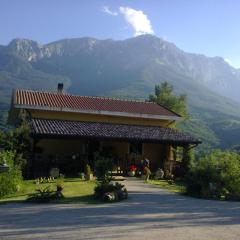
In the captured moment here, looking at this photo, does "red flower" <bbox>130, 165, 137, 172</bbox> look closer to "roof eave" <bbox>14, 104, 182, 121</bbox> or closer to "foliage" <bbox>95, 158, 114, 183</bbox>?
"roof eave" <bbox>14, 104, 182, 121</bbox>

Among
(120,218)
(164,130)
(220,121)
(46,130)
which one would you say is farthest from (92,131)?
(220,121)

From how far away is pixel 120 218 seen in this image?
11.5 meters

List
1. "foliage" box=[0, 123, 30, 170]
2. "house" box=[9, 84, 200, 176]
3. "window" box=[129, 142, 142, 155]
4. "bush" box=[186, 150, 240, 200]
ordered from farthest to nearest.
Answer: "window" box=[129, 142, 142, 155]
"house" box=[9, 84, 200, 176]
"foliage" box=[0, 123, 30, 170]
"bush" box=[186, 150, 240, 200]

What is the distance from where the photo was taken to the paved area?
Result: 9.59m

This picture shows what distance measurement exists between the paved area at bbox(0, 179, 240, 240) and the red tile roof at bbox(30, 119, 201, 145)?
10.8 m

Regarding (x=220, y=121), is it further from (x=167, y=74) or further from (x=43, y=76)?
(x=43, y=76)

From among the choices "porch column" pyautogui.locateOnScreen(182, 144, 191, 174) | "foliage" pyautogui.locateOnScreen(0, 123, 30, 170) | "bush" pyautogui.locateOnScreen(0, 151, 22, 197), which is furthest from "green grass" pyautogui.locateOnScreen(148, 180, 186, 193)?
"foliage" pyautogui.locateOnScreen(0, 123, 30, 170)

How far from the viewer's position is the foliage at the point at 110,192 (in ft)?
49.2

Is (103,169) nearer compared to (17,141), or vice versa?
(103,169)

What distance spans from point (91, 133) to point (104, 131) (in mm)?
1257

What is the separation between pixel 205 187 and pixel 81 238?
9004 mm

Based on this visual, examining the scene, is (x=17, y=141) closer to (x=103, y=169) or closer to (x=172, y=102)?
(x=103, y=169)

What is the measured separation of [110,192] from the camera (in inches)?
604

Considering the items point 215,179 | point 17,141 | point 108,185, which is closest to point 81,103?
point 17,141
